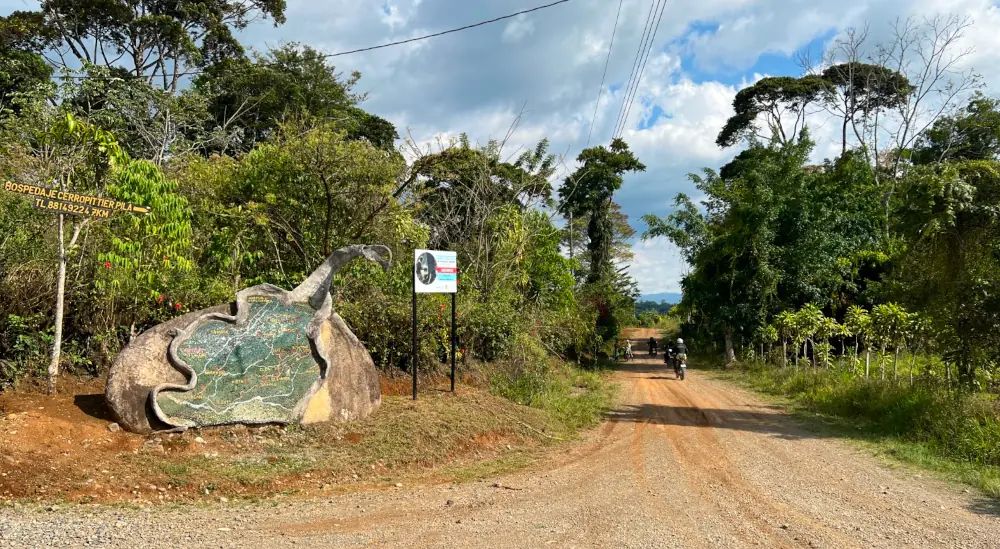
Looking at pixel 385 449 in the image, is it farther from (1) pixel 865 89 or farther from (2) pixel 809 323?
(1) pixel 865 89

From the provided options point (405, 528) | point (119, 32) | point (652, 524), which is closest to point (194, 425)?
point (405, 528)

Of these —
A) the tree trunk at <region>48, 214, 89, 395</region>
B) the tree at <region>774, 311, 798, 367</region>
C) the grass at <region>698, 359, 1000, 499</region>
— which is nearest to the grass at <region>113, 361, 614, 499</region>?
the tree trunk at <region>48, 214, 89, 395</region>

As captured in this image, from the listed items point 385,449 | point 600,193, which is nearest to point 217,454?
point 385,449

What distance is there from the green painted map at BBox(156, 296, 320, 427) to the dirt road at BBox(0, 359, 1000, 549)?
1.84m

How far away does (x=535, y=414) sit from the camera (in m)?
10.0

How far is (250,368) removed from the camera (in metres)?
7.16

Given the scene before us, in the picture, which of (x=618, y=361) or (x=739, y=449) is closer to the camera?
(x=739, y=449)

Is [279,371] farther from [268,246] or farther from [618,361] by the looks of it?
[618,361]

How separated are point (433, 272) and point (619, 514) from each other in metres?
5.21

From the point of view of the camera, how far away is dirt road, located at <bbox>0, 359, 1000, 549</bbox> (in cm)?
452

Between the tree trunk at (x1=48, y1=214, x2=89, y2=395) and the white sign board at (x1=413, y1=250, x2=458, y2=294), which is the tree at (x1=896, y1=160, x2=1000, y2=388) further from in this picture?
the tree trunk at (x1=48, y1=214, x2=89, y2=395)

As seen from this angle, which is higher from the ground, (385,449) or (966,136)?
(966,136)

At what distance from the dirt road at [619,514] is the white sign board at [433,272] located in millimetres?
3382

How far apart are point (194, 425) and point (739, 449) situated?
7140 millimetres
